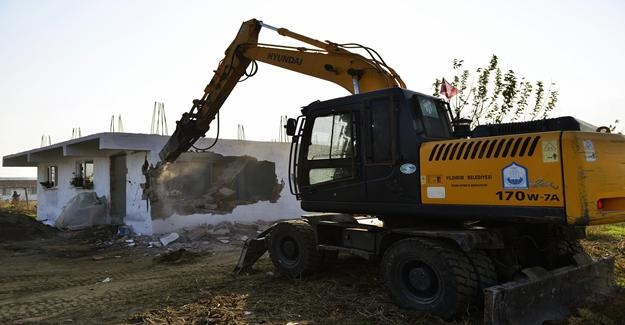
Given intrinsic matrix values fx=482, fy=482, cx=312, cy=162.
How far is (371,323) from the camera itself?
18.0 ft

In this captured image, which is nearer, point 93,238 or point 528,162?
point 528,162

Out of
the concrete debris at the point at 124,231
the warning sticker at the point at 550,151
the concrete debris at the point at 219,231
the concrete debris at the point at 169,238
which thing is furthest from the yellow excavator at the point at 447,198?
the concrete debris at the point at 124,231

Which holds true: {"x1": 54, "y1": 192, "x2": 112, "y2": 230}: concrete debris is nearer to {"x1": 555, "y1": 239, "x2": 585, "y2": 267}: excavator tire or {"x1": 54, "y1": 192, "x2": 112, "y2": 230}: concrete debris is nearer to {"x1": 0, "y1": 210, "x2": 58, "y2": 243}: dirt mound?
{"x1": 0, "y1": 210, "x2": 58, "y2": 243}: dirt mound

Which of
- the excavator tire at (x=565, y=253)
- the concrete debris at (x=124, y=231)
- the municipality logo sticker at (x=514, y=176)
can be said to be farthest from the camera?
the concrete debris at (x=124, y=231)

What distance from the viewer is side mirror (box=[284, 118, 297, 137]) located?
730 cm

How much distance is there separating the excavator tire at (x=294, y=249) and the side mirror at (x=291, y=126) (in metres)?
1.55

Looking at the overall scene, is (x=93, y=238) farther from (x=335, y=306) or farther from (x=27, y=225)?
(x=335, y=306)

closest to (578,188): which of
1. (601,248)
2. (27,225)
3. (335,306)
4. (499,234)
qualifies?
(499,234)

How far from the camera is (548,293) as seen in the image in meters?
5.29

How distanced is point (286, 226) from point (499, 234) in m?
3.51

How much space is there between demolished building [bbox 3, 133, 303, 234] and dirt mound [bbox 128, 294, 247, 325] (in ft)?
25.2

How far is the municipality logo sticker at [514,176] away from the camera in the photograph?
4992 mm

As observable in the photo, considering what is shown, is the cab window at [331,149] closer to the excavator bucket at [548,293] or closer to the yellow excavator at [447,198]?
the yellow excavator at [447,198]

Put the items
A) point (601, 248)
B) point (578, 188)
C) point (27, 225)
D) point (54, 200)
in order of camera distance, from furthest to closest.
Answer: point (54, 200) → point (27, 225) → point (601, 248) → point (578, 188)
